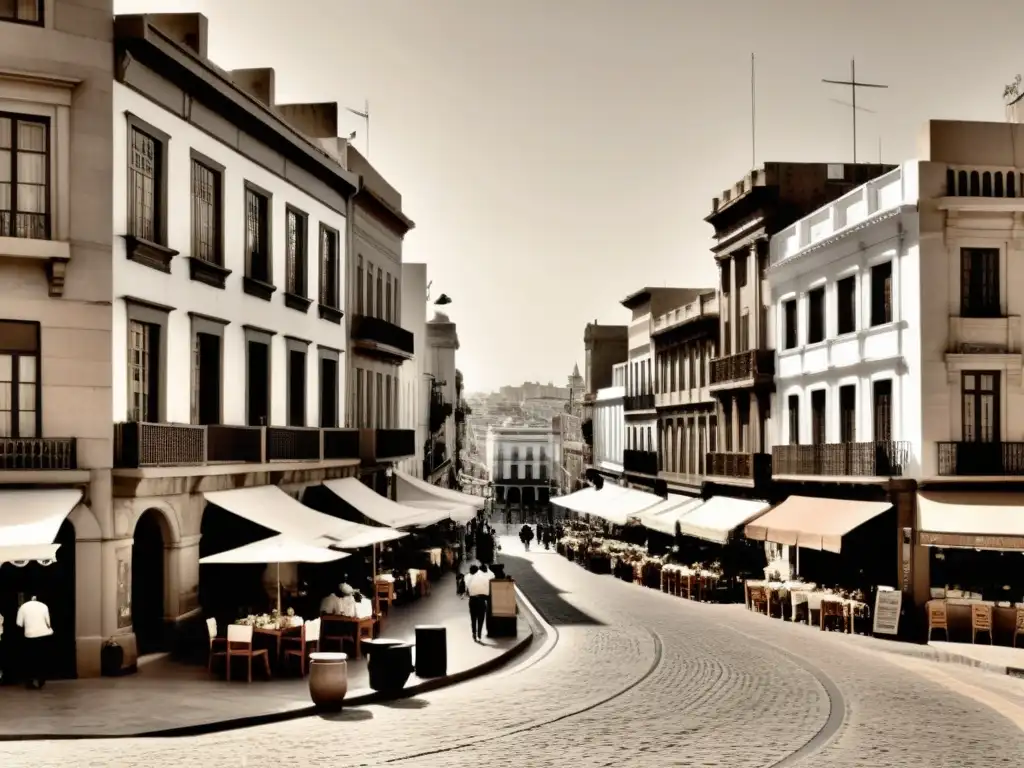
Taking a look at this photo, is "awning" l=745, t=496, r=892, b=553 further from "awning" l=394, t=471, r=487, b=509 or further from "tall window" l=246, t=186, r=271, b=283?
"tall window" l=246, t=186, r=271, b=283

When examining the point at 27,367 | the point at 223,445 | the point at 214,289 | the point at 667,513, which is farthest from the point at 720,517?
the point at 27,367

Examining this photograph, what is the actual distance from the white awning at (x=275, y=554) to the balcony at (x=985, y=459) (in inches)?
552

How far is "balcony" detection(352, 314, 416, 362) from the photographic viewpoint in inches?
1483

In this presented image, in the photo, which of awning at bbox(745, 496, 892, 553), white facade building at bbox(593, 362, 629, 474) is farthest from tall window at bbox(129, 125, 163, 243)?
white facade building at bbox(593, 362, 629, 474)

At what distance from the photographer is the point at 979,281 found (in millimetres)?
29281

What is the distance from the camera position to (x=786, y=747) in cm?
1531

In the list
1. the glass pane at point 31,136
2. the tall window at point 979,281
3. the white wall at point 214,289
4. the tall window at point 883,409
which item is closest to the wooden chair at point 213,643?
the white wall at point 214,289

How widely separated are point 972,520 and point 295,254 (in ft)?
55.1

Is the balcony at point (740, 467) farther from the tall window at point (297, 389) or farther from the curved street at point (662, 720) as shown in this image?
the tall window at point (297, 389)

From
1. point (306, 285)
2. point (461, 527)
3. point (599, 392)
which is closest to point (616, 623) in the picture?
point (306, 285)

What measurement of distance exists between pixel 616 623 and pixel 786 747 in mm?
13959

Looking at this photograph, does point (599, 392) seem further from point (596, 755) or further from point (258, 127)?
point (596, 755)

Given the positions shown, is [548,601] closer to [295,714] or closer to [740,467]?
[740,467]

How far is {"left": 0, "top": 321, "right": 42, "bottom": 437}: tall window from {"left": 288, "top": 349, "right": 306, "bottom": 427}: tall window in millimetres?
11367
